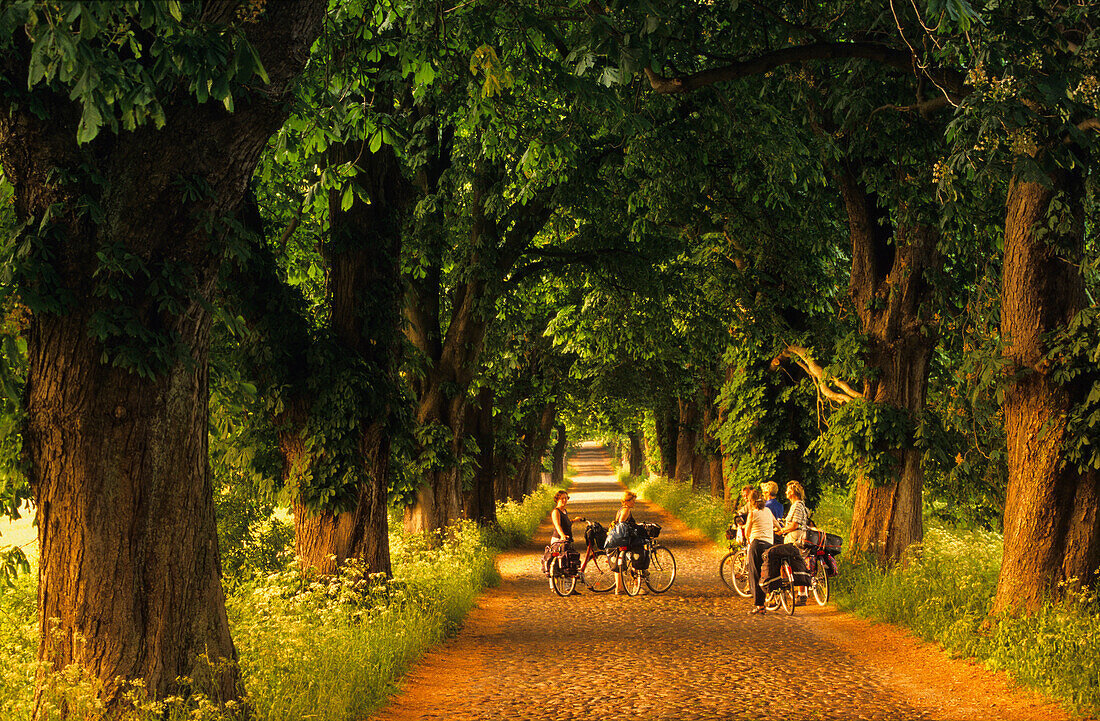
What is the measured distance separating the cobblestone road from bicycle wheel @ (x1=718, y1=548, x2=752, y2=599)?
31 cm

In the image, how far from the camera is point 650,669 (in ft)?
34.8

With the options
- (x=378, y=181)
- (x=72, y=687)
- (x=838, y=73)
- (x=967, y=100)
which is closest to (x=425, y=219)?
(x=378, y=181)

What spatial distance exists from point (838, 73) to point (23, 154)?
9.09 m

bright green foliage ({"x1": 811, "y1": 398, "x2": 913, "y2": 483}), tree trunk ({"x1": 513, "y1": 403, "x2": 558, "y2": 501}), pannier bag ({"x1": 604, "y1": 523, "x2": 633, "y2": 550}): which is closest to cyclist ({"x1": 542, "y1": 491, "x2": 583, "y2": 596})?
pannier bag ({"x1": 604, "y1": 523, "x2": 633, "y2": 550})

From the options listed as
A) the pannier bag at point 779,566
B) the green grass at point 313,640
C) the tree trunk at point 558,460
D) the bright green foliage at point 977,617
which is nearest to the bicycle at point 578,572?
the green grass at point 313,640

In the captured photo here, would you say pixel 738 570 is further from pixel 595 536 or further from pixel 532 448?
pixel 532 448

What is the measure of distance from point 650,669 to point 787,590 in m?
5.05

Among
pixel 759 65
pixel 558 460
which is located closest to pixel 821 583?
pixel 759 65

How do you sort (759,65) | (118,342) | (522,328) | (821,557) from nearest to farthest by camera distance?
(118,342) → (759,65) → (821,557) → (522,328)

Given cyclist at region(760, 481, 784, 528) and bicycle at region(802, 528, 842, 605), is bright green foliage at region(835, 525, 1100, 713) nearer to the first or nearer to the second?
bicycle at region(802, 528, 842, 605)

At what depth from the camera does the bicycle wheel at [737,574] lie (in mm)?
17438

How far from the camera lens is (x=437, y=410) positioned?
19.6m

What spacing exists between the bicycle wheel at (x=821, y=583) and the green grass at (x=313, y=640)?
5.51 meters

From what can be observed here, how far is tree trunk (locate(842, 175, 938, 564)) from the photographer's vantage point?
15.9 m
